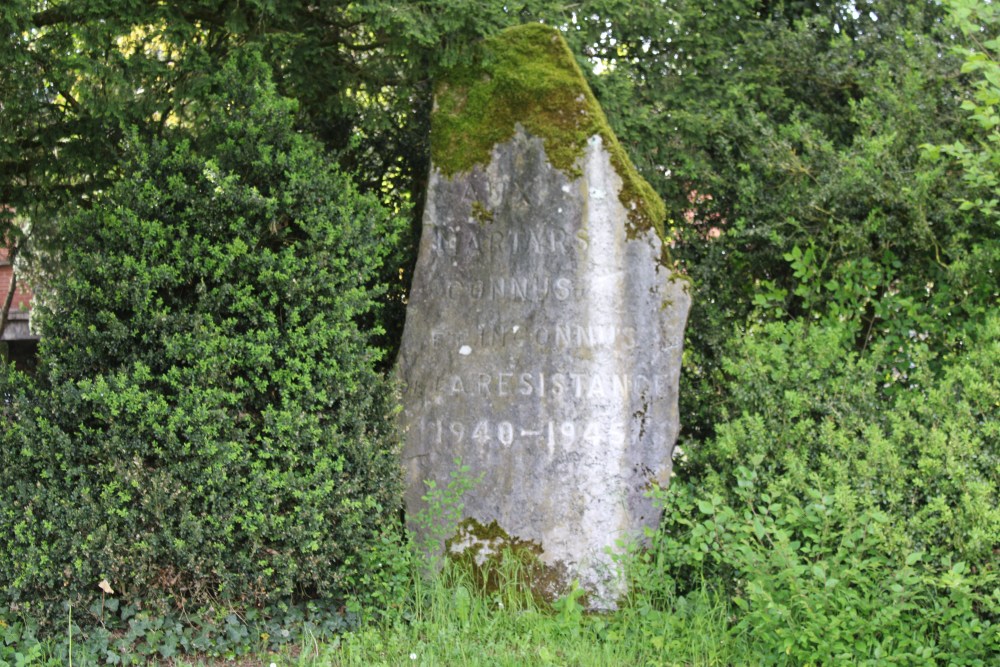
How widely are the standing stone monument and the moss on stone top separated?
1 cm

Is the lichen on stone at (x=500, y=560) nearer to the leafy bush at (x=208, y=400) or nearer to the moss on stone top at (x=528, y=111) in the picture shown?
the leafy bush at (x=208, y=400)

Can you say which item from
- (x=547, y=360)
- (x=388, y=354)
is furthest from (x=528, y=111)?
(x=388, y=354)

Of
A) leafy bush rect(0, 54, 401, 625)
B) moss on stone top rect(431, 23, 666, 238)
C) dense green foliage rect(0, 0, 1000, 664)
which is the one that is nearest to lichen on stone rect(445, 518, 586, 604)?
dense green foliage rect(0, 0, 1000, 664)

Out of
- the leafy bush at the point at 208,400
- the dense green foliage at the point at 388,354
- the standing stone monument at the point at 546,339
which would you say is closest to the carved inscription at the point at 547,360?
the standing stone monument at the point at 546,339

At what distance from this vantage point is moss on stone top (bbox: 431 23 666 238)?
5836mm

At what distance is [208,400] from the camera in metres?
4.68

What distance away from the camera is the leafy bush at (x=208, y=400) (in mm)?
4598

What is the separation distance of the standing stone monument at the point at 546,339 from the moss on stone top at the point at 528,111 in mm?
13

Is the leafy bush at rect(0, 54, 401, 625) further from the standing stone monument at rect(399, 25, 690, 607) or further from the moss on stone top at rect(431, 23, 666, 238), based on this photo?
the moss on stone top at rect(431, 23, 666, 238)

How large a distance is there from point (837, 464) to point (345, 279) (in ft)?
8.71

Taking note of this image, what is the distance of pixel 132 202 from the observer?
4.97 meters

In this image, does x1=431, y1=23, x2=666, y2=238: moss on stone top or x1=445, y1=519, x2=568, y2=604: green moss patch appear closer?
x1=445, y1=519, x2=568, y2=604: green moss patch

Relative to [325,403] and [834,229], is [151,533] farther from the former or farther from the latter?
[834,229]

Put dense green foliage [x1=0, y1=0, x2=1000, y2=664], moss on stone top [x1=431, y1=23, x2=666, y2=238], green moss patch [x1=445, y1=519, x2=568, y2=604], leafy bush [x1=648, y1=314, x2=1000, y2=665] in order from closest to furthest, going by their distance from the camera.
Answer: leafy bush [x1=648, y1=314, x2=1000, y2=665]
dense green foliage [x1=0, y1=0, x2=1000, y2=664]
green moss patch [x1=445, y1=519, x2=568, y2=604]
moss on stone top [x1=431, y1=23, x2=666, y2=238]
